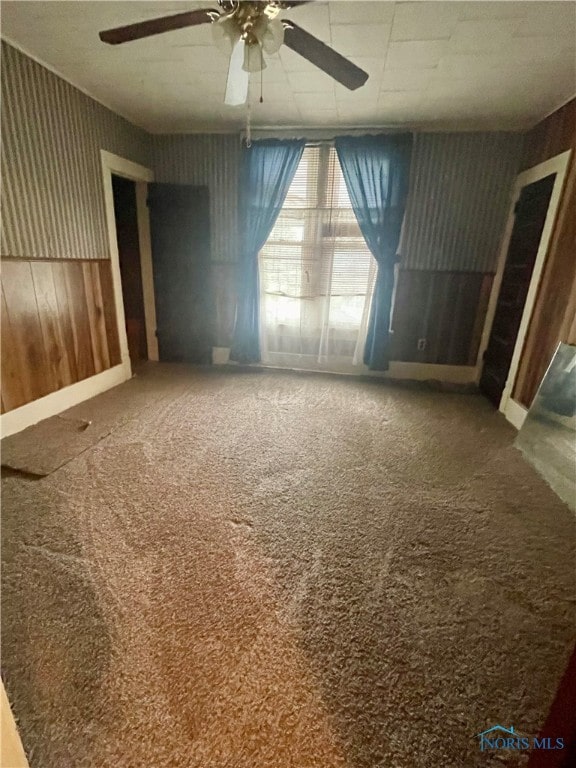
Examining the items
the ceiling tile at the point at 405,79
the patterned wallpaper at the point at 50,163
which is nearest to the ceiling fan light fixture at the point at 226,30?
the ceiling tile at the point at 405,79

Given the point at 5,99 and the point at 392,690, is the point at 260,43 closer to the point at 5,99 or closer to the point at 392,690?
the point at 5,99

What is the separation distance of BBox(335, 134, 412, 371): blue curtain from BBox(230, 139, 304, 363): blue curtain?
1.79ft

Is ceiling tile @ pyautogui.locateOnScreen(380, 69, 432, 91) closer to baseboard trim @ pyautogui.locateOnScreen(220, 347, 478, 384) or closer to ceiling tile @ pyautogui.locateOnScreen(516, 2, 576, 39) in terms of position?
ceiling tile @ pyautogui.locateOnScreen(516, 2, 576, 39)

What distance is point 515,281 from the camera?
3180mm

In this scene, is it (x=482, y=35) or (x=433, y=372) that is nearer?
(x=482, y=35)

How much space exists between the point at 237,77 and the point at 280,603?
2447 millimetres

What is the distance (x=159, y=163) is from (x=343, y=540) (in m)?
4.05

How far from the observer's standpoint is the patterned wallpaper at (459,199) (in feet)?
10.7

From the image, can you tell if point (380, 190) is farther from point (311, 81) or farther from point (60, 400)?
point (60, 400)

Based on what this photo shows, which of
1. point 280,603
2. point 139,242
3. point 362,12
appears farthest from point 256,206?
point 280,603

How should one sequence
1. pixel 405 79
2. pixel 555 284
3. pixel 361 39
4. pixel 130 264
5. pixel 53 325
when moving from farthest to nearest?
pixel 130 264, pixel 53 325, pixel 555 284, pixel 405 79, pixel 361 39

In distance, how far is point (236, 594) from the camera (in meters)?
1.36

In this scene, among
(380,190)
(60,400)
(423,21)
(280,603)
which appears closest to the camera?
(280,603)

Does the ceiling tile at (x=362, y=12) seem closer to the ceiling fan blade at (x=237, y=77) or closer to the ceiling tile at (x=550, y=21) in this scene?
the ceiling fan blade at (x=237, y=77)
